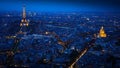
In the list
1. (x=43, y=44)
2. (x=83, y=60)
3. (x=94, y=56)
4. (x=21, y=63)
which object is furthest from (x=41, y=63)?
(x=43, y=44)

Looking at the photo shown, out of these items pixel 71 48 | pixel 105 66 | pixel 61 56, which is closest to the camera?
pixel 105 66

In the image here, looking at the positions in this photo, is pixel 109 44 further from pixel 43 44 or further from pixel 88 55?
pixel 43 44

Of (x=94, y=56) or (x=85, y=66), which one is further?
(x=94, y=56)

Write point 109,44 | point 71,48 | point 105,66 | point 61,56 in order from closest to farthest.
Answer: point 105,66 < point 61,56 < point 71,48 < point 109,44

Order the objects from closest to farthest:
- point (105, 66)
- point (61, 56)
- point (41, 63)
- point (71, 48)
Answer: point (105, 66)
point (41, 63)
point (61, 56)
point (71, 48)

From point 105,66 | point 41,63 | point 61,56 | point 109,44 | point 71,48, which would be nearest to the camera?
point 105,66

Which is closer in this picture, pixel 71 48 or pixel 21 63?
pixel 21 63

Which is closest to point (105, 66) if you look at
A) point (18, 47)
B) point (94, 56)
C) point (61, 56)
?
point (94, 56)

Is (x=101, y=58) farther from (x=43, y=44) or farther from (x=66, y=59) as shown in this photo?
(x=43, y=44)
